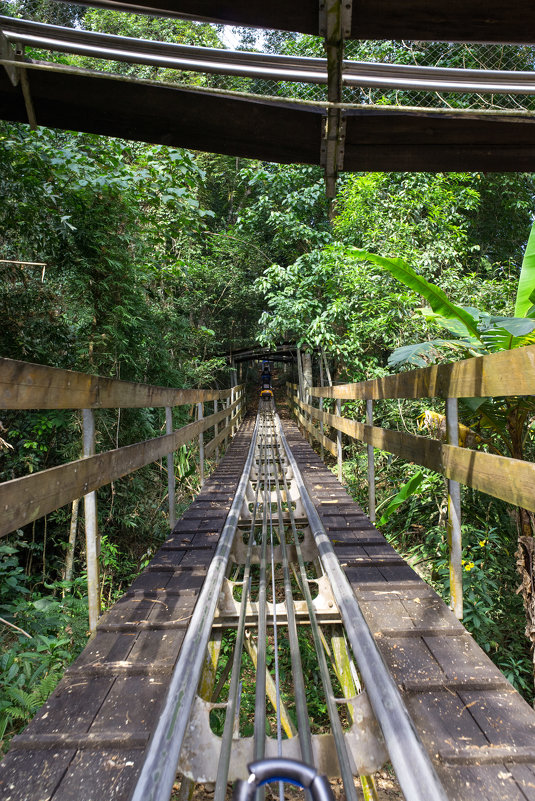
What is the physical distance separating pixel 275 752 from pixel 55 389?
1.34 metres

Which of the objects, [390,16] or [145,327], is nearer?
[390,16]

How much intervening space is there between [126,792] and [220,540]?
195cm

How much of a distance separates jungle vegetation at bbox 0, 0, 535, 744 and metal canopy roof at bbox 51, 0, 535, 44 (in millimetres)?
1251

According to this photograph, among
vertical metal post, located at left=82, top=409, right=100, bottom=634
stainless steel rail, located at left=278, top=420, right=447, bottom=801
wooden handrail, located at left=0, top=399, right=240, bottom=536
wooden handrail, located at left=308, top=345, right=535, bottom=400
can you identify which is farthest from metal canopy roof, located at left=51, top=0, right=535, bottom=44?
stainless steel rail, located at left=278, top=420, right=447, bottom=801

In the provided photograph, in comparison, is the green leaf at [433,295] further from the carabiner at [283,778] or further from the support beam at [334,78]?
the carabiner at [283,778]

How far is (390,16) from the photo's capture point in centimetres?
202

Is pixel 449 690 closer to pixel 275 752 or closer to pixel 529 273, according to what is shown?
pixel 275 752

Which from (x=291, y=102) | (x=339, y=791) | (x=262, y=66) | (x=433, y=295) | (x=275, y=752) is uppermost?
(x=262, y=66)

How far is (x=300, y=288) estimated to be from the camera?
8.88 m

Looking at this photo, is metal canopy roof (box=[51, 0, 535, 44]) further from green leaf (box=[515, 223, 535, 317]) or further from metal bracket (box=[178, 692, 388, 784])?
metal bracket (box=[178, 692, 388, 784])

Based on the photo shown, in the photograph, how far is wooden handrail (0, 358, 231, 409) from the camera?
1.45 m

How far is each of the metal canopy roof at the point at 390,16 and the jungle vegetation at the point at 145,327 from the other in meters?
1.25

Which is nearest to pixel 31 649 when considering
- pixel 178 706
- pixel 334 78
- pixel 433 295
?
pixel 178 706

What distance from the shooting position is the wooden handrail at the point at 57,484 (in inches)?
57.4
